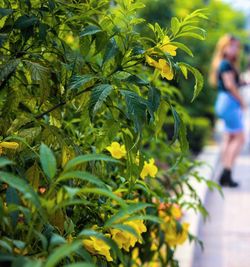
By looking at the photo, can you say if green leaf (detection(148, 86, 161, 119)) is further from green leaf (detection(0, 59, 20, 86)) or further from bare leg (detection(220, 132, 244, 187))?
bare leg (detection(220, 132, 244, 187))

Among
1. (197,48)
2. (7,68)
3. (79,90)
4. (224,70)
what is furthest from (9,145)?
(197,48)

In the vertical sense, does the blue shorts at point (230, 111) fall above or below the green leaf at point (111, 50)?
below

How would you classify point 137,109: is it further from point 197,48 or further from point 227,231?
point 197,48

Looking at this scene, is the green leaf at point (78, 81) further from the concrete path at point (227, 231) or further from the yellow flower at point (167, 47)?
the concrete path at point (227, 231)

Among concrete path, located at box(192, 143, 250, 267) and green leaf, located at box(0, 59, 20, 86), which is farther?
concrete path, located at box(192, 143, 250, 267)

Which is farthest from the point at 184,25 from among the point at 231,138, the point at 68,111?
the point at 231,138

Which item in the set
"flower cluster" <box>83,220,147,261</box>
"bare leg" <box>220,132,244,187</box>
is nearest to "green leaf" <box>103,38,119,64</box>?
"flower cluster" <box>83,220,147,261</box>

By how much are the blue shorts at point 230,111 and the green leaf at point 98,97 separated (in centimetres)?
624

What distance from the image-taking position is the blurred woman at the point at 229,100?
7660mm

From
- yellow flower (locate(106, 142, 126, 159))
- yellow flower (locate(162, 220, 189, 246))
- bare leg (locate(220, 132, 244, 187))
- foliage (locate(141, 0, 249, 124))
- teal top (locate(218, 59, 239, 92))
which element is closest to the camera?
yellow flower (locate(106, 142, 126, 159))

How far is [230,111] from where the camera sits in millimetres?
7887

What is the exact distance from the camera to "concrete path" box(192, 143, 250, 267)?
4.92 m

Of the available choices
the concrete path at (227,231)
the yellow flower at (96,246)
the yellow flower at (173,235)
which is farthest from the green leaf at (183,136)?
the concrete path at (227,231)

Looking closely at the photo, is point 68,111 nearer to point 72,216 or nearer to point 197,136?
point 72,216
